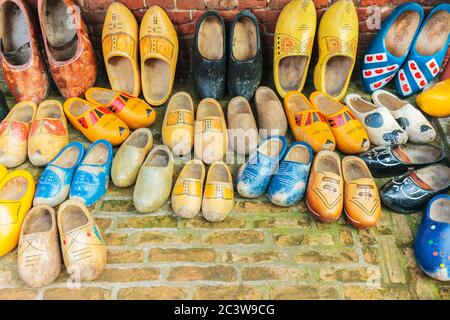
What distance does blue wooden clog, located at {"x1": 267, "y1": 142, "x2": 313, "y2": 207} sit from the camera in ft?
6.95

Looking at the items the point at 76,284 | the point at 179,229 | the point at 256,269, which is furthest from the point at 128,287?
the point at 256,269

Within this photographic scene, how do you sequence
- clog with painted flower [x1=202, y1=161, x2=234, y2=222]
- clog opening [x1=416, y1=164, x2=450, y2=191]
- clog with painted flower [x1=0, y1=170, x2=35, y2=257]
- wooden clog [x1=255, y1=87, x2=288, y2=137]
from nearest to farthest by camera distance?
1. clog with painted flower [x1=0, y1=170, x2=35, y2=257]
2. clog with painted flower [x1=202, y1=161, x2=234, y2=222]
3. clog opening [x1=416, y1=164, x2=450, y2=191]
4. wooden clog [x1=255, y1=87, x2=288, y2=137]

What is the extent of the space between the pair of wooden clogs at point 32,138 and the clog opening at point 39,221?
34 cm

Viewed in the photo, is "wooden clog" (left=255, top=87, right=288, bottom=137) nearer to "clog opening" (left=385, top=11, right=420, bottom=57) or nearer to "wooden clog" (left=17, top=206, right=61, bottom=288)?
"clog opening" (left=385, top=11, right=420, bottom=57)

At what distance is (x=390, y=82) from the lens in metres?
2.78

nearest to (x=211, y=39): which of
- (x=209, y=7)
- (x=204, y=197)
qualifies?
(x=209, y=7)

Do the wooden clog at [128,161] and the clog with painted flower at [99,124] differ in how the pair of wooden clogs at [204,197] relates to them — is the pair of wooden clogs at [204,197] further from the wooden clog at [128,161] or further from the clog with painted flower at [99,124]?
the clog with painted flower at [99,124]

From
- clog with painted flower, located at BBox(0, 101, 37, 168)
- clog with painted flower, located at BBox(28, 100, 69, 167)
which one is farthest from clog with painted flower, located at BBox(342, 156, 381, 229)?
clog with painted flower, located at BBox(0, 101, 37, 168)

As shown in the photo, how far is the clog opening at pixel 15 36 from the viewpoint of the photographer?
101 inches

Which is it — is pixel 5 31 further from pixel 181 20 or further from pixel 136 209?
pixel 136 209

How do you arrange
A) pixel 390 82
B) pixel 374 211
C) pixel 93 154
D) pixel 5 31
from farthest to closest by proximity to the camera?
1. pixel 390 82
2. pixel 5 31
3. pixel 93 154
4. pixel 374 211

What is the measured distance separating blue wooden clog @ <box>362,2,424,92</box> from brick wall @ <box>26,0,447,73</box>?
74 mm

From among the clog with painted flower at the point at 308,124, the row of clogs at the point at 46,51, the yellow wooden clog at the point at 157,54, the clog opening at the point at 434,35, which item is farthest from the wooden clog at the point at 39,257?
the clog opening at the point at 434,35

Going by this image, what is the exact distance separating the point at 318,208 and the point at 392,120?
0.72 m
